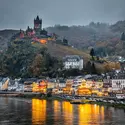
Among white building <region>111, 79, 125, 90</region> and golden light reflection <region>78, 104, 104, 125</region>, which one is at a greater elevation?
white building <region>111, 79, 125, 90</region>

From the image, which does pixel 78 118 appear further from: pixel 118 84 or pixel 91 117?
pixel 118 84

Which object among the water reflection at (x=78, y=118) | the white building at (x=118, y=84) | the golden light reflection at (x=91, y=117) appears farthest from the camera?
the white building at (x=118, y=84)

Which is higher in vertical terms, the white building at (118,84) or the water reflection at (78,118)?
the white building at (118,84)

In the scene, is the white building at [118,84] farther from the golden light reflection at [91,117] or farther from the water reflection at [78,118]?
the golden light reflection at [91,117]

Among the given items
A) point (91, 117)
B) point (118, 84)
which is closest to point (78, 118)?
point (91, 117)

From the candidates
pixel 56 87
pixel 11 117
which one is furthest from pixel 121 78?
pixel 11 117

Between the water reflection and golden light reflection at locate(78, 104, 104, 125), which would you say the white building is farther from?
golden light reflection at locate(78, 104, 104, 125)

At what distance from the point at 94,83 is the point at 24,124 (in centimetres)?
8357

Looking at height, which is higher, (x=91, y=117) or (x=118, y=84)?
(x=118, y=84)

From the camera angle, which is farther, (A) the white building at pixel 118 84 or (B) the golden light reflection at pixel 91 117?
(A) the white building at pixel 118 84

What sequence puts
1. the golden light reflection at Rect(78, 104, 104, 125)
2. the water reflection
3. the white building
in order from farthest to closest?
the white building → the golden light reflection at Rect(78, 104, 104, 125) → the water reflection

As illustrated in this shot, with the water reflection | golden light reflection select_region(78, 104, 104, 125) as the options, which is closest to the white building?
the water reflection

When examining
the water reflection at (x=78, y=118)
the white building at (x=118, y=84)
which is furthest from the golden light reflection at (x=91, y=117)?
the white building at (x=118, y=84)

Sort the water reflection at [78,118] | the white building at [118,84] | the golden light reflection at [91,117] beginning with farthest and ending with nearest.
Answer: the white building at [118,84] → the golden light reflection at [91,117] → the water reflection at [78,118]
